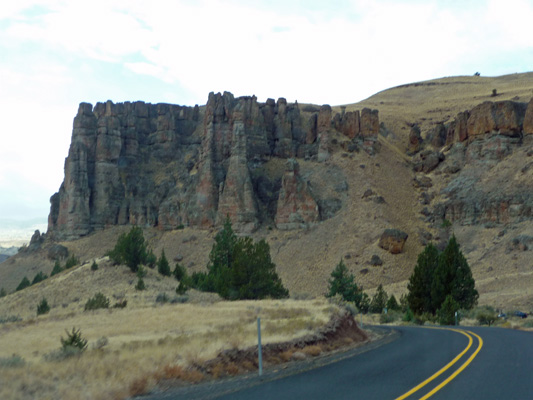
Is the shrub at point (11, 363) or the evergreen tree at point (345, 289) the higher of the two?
the shrub at point (11, 363)

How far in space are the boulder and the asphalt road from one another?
59498mm

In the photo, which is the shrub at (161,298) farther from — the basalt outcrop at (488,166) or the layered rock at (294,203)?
the basalt outcrop at (488,166)

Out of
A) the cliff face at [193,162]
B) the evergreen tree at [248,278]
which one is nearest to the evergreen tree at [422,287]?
Answer: the evergreen tree at [248,278]

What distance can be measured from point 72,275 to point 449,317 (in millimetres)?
38831

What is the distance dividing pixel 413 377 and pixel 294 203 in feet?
256

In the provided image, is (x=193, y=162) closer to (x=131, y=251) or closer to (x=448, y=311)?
(x=131, y=251)

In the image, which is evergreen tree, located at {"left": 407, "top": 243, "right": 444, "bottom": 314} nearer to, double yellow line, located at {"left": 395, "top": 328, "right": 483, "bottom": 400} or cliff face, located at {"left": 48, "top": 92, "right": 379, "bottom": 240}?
double yellow line, located at {"left": 395, "top": 328, "right": 483, "bottom": 400}

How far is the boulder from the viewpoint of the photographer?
77000 mm

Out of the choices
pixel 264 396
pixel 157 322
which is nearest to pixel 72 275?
pixel 157 322

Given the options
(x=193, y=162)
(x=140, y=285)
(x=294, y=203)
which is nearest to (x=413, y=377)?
(x=140, y=285)

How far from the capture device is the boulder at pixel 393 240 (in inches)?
3031

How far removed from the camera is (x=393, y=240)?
7725cm

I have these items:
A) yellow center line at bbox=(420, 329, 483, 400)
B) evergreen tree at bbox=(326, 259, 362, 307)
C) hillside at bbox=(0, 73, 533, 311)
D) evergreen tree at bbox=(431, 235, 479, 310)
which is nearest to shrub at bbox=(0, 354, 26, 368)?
yellow center line at bbox=(420, 329, 483, 400)

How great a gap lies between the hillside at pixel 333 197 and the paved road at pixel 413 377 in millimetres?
45054
